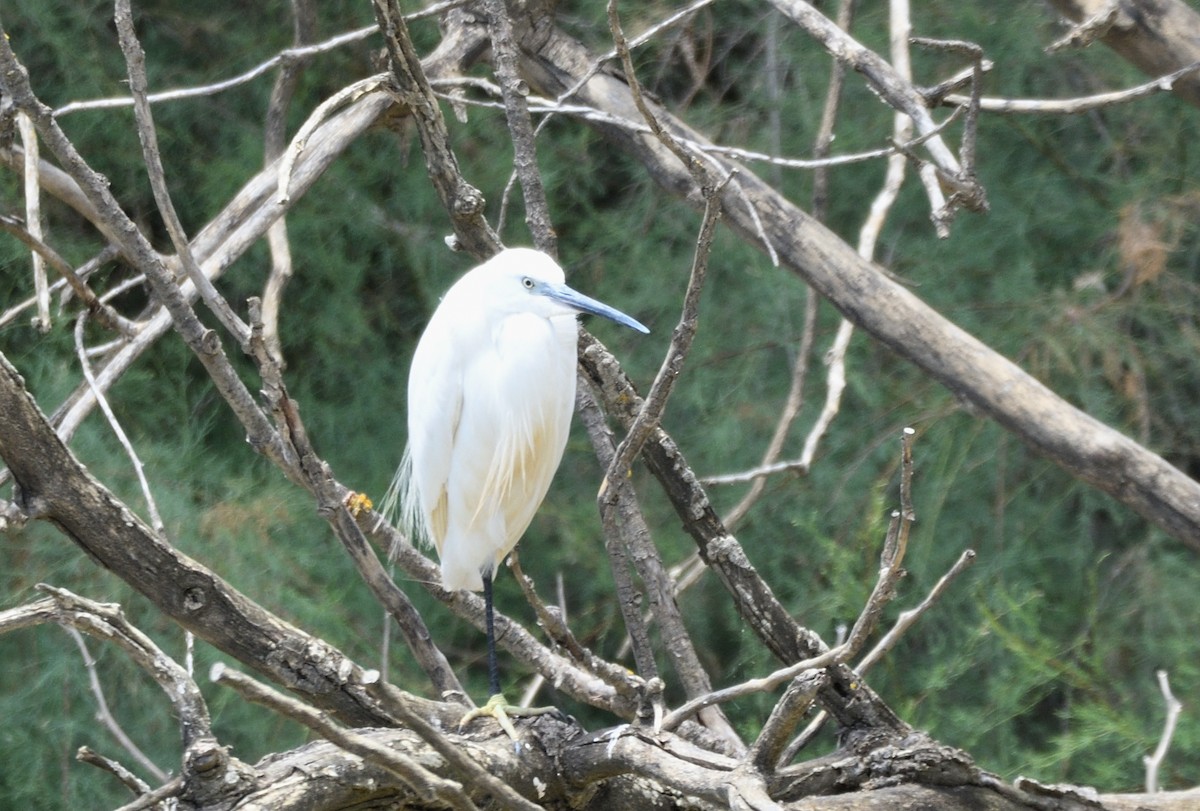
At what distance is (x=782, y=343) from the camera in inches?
97.4

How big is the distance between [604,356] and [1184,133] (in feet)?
5.19

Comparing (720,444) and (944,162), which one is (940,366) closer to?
(944,162)

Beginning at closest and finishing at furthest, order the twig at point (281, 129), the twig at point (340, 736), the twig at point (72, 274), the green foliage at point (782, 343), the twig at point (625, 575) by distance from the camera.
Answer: the twig at point (340, 736), the twig at point (72, 274), the twig at point (625, 575), the twig at point (281, 129), the green foliage at point (782, 343)

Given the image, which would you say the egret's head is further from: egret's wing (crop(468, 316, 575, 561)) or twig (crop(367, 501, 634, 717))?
twig (crop(367, 501, 634, 717))

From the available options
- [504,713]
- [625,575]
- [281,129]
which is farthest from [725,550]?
[281,129]

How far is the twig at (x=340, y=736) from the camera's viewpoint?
0.60m

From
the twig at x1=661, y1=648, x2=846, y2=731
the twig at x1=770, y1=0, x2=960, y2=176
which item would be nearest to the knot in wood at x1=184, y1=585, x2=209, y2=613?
the twig at x1=661, y1=648, x2=846, y2=731

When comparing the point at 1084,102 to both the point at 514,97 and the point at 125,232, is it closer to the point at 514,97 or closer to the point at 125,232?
the point at 514,97

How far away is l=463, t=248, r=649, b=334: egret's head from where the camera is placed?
54.4 inches

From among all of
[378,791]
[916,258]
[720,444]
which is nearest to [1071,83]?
[916,258]

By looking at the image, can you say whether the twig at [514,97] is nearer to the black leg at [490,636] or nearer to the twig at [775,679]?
the black leg at [490,636]

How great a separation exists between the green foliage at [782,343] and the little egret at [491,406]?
0.64 meters

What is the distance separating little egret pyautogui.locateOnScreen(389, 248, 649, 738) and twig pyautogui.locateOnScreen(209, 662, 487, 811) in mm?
636

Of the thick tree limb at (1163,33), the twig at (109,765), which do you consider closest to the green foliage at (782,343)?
the thick tree limb at (1163,33)
